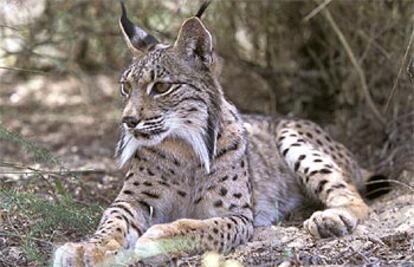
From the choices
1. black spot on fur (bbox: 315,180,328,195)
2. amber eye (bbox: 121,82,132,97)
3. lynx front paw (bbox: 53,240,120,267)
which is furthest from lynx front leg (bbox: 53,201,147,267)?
black spot on fur (bbox: 315,180,328,195)

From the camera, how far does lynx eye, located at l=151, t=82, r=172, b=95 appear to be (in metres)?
5.37

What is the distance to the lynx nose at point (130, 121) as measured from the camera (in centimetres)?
517

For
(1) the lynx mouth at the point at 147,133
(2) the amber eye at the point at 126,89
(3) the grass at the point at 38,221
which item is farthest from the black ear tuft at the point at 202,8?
(3) the grass at the point at 38,221

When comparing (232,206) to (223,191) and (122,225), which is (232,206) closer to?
(223,191)

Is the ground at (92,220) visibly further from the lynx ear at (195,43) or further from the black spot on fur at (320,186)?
the lynx ear at (195,43)

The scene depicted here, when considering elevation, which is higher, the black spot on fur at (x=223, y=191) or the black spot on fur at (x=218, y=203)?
the black spot on fur at (x=223, y=191)

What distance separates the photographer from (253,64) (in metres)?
A: 8.45

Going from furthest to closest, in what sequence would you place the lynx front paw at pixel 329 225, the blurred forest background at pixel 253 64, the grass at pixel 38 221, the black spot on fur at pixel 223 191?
the blurred forest background at pixel 253 64, the black spot on fur at pixel 223 191, the lynx front paw at pixel 329 225, the grass at pixel 38 221

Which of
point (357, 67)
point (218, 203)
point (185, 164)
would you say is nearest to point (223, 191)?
point (218, 203)

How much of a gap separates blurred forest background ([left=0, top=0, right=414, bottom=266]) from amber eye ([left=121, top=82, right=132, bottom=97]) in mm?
1167

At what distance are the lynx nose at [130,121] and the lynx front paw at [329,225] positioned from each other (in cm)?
120

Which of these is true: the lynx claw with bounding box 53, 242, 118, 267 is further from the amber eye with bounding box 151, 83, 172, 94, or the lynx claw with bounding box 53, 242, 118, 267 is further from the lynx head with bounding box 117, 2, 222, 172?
the amber eye with bounding box 151, 83, 172, 94

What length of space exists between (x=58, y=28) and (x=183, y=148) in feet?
10.7

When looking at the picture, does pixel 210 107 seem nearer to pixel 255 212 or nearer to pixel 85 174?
pixel 255 212
